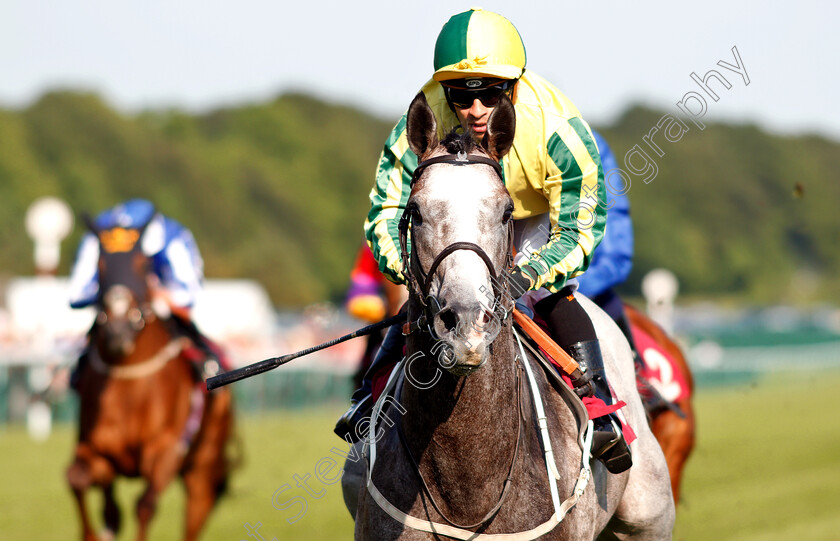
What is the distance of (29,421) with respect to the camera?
16.6 meters

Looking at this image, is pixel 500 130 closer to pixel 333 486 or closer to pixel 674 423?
pixel 674 423

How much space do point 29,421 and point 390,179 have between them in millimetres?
14361

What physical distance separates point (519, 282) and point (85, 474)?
4.98 meters

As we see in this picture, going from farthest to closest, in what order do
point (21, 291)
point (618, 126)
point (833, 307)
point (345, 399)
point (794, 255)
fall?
point (618, 126) < point (794, 255) < point (833, 307) < point (21, 291) < point (345, 399)

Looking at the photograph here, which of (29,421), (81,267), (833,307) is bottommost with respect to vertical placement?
(833,307)

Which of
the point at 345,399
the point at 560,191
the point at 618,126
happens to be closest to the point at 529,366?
the point at 560,191

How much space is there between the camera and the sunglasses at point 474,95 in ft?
12.2

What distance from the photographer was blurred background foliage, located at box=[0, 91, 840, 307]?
52.4m

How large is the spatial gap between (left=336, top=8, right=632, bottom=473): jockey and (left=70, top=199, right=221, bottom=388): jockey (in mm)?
4297

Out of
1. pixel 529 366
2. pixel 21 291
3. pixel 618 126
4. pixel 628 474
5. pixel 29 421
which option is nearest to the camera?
pixel 529 366

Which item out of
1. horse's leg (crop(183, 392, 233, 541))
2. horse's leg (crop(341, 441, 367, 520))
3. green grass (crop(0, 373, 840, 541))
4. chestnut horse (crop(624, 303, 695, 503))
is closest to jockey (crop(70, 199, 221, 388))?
horse's leg (crop(183, 392, 233, 541))

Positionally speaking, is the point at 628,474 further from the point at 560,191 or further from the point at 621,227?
the point at 621,227

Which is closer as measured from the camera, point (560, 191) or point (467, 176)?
point (467, 176)

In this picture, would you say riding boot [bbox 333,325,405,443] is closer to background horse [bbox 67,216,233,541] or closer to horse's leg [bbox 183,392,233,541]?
background horse [bbox 67,216,233,541]
